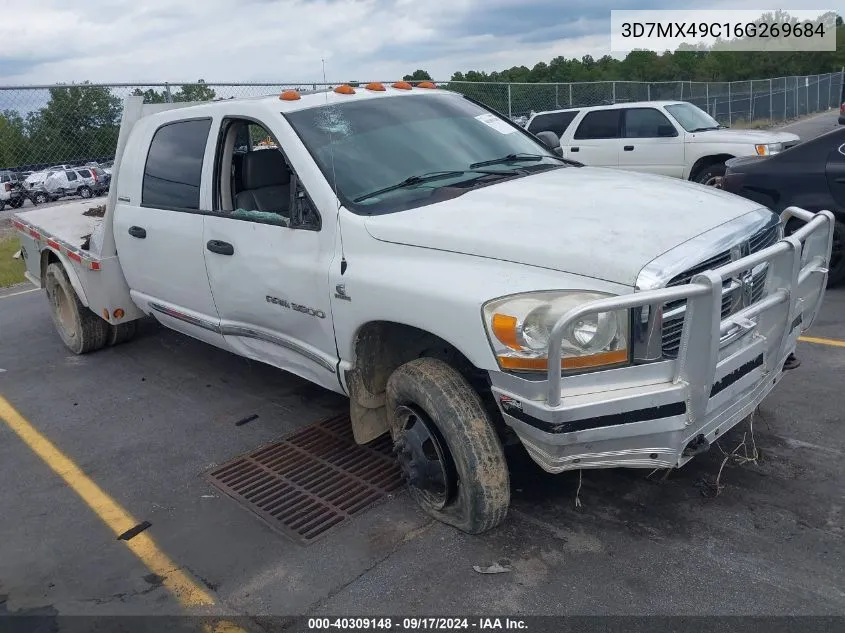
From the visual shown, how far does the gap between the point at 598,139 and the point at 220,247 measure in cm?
985

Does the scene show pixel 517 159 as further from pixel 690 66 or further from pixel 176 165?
pixel 690 66

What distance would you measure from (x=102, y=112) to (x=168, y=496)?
9.87 metres

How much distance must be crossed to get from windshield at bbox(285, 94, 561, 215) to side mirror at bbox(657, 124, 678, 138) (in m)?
8.23

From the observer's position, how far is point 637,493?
362 centimetres

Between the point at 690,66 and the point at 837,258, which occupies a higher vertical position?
the point at 690,66

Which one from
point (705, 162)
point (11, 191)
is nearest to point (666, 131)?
point (705, 162)

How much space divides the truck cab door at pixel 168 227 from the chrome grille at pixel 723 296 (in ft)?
9.42

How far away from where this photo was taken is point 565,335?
2.76 metres

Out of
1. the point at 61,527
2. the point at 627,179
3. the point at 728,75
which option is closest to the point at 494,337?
the point at 627,179

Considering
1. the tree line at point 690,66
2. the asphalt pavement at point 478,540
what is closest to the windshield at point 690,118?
the asphalt pavement at point 478,540

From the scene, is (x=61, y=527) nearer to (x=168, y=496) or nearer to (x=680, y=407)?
(x=168, y=496)

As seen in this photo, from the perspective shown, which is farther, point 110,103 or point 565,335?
point 110,103

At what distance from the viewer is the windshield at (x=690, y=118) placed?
12.1 m

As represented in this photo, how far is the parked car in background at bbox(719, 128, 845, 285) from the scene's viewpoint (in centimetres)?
645
